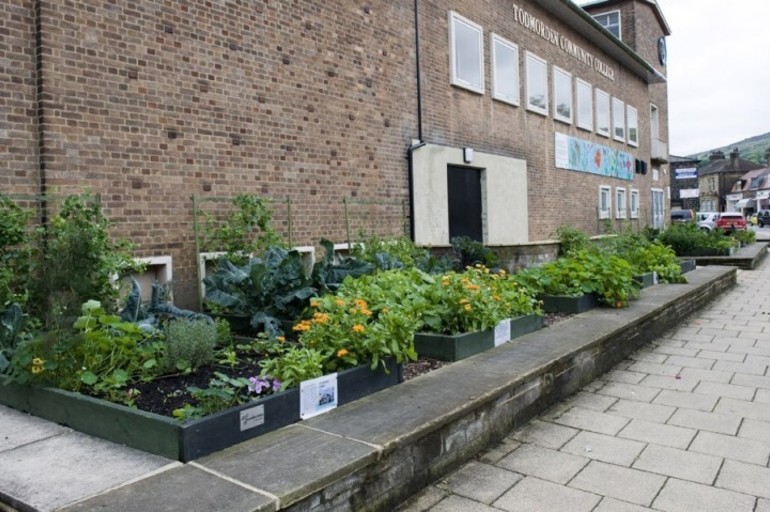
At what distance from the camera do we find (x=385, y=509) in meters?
2.74

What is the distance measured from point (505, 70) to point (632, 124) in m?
10.5

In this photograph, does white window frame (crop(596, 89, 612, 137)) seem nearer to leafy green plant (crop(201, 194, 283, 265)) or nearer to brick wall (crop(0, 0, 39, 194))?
leafy green plant (crop(201, 194, 283, 265))

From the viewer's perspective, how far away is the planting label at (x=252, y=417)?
9.36 feet

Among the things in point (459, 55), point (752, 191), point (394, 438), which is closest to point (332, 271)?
point (394, 438)

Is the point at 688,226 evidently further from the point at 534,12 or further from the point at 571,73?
the point at 534,12

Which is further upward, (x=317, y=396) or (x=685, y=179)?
(x=685, y=179)

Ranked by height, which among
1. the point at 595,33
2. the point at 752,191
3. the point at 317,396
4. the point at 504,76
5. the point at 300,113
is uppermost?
the point at 752,191

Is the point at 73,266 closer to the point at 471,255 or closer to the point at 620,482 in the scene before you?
the point at 620,482

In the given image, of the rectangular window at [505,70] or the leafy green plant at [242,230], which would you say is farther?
the rectangular window at [505,70]

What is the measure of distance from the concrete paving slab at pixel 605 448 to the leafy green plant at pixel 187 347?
230cm

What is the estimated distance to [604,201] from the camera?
18297 mm

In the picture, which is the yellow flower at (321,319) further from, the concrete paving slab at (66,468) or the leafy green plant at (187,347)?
the concrete paving slab at (66,468)

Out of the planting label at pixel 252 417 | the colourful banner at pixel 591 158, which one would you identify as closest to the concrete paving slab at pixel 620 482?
the planting label at pixel 252 417

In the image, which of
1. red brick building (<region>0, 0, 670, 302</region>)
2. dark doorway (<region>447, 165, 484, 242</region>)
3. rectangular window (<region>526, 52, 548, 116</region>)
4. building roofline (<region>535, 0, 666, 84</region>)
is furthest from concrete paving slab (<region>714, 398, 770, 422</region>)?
building roofline (<region>535, 0, 666, 84</region>)
